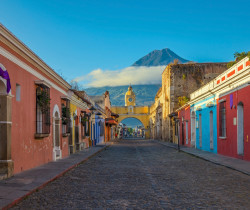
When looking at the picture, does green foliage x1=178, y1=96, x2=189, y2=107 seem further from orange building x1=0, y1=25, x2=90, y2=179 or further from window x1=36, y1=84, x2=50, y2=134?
window x1=36, y1=84, x2=50, y2=134

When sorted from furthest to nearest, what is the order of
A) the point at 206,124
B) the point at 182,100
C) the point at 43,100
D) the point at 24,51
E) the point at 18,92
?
the point at 182,100 < the point at 206,124 < the point at 43,100 < the point at 24,51 < the point at 18,92

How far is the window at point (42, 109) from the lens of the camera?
40.6 feet

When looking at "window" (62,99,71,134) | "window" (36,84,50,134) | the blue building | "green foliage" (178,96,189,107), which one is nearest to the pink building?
"window" (36,84,50,134)

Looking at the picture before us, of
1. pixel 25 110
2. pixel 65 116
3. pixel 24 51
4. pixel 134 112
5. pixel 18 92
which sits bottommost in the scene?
pixel 65 116

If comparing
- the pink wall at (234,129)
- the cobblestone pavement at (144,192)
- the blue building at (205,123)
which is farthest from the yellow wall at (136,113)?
the cobblestone pavement at (144,192)

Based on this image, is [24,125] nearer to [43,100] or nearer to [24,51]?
[43,100]

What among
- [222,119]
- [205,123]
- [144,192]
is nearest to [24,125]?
[144,192]

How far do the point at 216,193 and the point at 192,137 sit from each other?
1984cm

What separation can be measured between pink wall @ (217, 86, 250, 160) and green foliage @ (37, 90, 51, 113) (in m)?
8.26

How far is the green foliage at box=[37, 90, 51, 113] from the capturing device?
489 inches

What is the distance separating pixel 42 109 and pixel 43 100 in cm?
37

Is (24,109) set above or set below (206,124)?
above

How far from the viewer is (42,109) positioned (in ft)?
41.5

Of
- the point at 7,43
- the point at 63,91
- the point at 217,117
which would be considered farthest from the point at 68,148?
the point at 7,43
